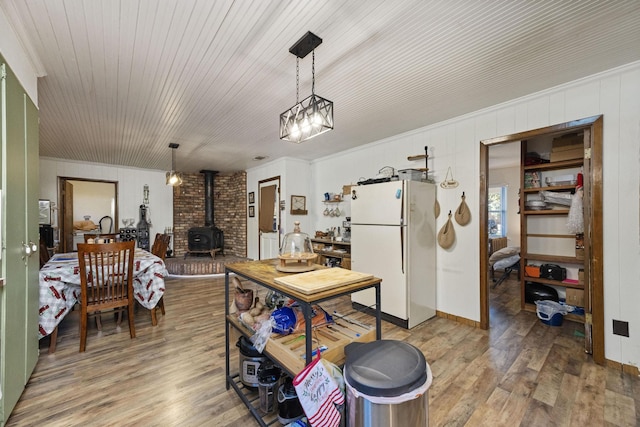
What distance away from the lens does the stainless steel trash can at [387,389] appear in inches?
40.0

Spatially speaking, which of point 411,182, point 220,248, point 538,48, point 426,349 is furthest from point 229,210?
point 538,48

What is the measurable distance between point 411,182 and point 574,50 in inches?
61.9

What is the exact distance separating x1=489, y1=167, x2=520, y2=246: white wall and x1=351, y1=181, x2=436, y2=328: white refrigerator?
3.93 meters

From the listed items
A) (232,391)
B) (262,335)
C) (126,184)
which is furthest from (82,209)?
(262,335)

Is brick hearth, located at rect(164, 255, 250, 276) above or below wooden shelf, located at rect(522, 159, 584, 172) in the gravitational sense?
below

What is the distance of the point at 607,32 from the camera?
5.65ft

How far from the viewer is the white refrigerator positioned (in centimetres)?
293

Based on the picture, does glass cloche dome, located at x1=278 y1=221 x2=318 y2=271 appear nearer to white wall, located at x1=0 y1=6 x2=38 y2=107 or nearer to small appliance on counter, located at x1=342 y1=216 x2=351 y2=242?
white wall, located at x1=0 y1=6 x2=38 y2=107

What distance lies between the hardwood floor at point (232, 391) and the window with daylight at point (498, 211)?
142 inches

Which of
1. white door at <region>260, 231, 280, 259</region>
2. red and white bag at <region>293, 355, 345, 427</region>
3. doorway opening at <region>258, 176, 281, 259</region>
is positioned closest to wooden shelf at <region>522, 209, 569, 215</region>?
red and white bag at <region>293, 355, 345, 427</region>

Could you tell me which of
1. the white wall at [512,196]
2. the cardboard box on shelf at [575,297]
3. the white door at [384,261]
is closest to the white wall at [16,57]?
the white door at [384,261]

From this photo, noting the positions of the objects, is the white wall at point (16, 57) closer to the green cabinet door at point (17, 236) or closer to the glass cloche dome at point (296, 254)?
the green cabinet door at point (17, 236)

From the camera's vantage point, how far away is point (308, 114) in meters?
1.81

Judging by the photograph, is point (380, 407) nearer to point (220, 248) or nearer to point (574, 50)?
point (574, 50)
